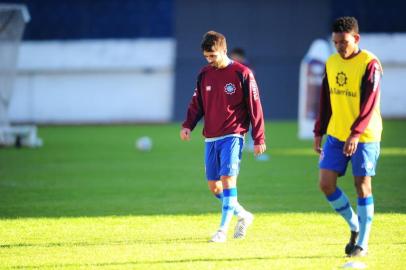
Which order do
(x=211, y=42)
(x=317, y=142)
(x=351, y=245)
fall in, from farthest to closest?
(x=211, y=42), (x=317, y=142), (x=351, y=245)

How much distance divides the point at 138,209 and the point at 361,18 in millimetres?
22621

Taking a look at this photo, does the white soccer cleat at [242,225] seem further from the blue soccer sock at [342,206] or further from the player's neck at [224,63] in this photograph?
the player's neck at [224,63]

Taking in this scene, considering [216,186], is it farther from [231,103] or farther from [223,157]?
[231,103]

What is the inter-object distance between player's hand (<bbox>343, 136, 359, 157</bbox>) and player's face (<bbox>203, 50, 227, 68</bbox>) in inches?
74.8

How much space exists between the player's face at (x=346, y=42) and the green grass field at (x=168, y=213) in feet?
5.92

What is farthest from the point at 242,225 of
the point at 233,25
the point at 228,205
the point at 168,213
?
the point at 233,25

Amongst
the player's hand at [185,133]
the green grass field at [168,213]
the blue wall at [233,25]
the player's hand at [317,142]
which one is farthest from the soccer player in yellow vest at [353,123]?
the blue wall at [233,25]

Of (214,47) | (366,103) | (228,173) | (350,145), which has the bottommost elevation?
(228,173)

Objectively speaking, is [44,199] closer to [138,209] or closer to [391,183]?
[138,209]

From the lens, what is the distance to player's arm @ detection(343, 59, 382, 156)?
8.23 m

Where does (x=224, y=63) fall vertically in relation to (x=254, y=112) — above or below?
above

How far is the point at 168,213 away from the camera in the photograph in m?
12.0

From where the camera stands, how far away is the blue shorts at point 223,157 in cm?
964

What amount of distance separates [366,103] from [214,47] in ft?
6.00
